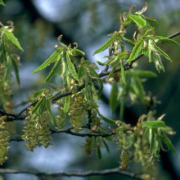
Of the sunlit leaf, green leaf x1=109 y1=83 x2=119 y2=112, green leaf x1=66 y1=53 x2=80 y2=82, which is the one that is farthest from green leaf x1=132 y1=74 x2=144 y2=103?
green leaf x1=66 y1=53 x2=80 y2=82

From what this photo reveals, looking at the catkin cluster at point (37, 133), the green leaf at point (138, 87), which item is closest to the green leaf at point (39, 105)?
the catkin cluster at point (37, 133)

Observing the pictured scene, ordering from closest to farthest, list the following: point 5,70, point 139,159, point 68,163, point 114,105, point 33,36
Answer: point 5,70
point 139,159
point 114,105
point 33,36
point 68,163

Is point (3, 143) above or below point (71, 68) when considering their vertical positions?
below

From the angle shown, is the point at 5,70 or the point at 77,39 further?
the point at 77,39

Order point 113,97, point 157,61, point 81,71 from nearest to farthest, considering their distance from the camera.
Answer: point 157,61
point 81,71
point 113,97

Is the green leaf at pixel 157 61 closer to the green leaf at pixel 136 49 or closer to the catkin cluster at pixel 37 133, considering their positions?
the green leaf at pixel 136 49

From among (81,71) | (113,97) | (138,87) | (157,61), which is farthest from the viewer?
(113,97)

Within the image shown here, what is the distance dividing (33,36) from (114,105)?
1.23m

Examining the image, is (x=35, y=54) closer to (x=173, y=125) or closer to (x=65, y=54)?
(x=173, y=125)

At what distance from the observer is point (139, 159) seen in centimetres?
143

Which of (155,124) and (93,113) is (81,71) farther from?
(155,124)

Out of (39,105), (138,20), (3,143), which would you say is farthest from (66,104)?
(138,20)

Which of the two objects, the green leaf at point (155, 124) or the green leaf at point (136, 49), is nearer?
the green leaf at point (136, 49)

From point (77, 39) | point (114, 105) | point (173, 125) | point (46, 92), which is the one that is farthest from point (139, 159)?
point (77, 39)
